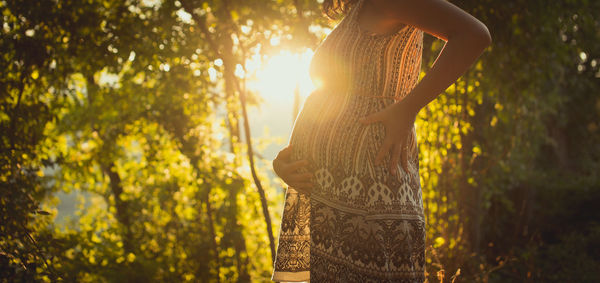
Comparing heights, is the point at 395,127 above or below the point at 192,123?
above

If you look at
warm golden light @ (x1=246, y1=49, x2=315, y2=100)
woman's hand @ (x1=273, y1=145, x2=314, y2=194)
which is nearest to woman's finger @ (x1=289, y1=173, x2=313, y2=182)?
woman's hand @ (x1=273, y1=145, x2=314, y2=194)

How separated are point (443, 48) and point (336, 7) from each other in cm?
57

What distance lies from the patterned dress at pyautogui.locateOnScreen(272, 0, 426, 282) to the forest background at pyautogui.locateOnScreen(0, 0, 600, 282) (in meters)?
0.91

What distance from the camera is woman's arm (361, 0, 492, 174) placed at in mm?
1000

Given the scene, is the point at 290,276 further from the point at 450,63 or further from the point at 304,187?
the point at 450,63

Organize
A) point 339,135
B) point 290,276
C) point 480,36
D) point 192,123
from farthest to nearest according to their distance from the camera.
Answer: point 192,123 → point 290,276 → point 339,135 → point 480,36

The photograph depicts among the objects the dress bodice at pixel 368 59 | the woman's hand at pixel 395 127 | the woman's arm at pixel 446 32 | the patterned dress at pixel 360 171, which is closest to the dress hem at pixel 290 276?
the patterned dress at pixel 360 171

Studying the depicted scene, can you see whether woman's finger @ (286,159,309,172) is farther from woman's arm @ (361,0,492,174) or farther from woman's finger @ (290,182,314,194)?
woman's arm @ (361,0,492,174)

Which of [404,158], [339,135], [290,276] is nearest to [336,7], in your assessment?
[339,135]

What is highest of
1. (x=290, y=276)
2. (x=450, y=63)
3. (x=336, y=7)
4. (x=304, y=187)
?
(x=336, y=7)

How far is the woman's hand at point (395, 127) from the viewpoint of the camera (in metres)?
1.12

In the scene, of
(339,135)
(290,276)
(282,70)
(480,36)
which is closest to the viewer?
(480,36)

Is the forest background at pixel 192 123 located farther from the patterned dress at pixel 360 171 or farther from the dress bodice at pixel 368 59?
the dress bodice at pixel 368 59

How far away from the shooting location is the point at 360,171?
1178mm
